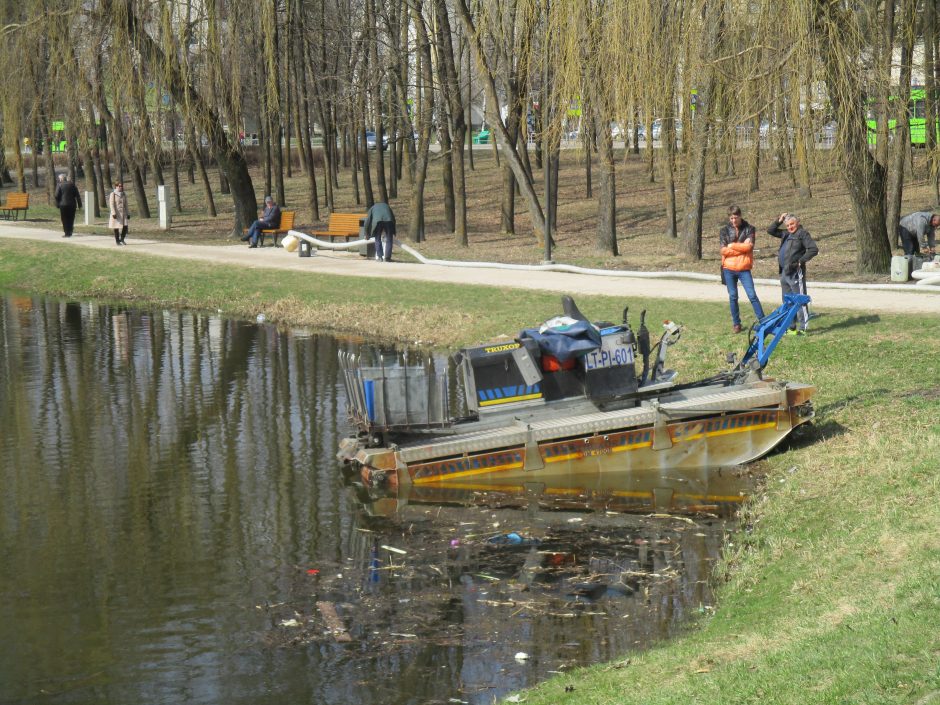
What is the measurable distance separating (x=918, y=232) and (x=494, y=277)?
318 inches

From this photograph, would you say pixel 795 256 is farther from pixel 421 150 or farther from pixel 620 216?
pixel 620 216

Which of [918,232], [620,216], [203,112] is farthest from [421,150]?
[918,232]

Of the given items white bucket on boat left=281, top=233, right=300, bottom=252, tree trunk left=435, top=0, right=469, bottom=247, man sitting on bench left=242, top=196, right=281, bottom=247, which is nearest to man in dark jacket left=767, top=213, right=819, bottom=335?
white bucket on boat left=281, top=233, right=300, bottom=252

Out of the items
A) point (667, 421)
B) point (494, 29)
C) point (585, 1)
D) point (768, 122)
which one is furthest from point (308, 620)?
point (494, 29)

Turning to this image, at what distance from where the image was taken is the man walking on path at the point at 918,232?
2277cm

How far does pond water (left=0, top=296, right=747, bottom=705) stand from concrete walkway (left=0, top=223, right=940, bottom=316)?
761cm

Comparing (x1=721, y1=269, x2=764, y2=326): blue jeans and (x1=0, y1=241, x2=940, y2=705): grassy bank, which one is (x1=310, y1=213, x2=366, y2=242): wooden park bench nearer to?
(x1=0, y1=241, x2=940, y2=705): grassy bank

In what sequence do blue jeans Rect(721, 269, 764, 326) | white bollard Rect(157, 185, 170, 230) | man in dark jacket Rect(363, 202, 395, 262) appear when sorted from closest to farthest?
blue jeans Rect(721, 269, 764, 326), man in dark jacket Rect(363, 202, 395, 262), white bollard Rect(157, 185, 170, 230)

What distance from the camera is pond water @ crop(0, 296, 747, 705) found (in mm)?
8148

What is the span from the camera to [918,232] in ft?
74.8

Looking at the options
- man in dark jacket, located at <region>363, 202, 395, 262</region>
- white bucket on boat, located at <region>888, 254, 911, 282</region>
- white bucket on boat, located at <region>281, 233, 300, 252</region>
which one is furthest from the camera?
white bucket on boat, located at <region>281, 233, 300, 252</region>

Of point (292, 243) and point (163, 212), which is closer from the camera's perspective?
point (292, 243)

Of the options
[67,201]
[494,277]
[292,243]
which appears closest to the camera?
[494,277]

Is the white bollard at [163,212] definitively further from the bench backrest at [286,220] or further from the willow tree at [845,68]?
the willow tree at [845,68]
